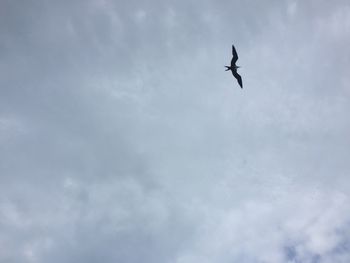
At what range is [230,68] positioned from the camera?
2874 inches
